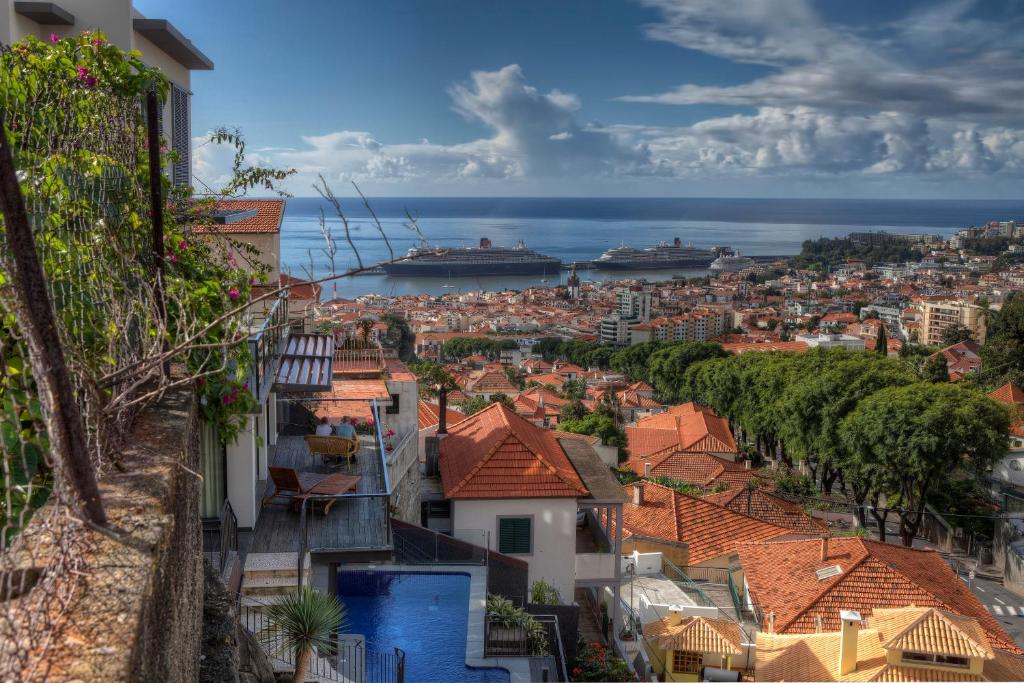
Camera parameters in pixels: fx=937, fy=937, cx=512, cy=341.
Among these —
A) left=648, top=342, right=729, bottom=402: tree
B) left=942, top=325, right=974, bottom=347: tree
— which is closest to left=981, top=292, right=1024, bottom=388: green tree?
left=648, top=342, right=729, bottom=402: tree

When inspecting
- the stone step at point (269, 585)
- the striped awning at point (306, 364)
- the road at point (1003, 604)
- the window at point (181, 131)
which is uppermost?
the window at point (181, 131)

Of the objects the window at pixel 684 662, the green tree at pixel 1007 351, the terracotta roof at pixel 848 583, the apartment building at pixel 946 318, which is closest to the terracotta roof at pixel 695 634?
the window at pixel 684 662

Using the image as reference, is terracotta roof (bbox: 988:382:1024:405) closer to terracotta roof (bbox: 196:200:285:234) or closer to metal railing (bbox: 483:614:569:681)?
terracotta roof (bbox: 196:200:285:234)

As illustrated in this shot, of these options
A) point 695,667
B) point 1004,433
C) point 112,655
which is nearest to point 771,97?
point 1004,433

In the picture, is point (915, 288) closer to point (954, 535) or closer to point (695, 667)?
point (954, 535)

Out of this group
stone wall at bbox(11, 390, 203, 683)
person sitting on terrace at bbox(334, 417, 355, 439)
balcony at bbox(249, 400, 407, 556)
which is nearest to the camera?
stone wall at bbox(11, 390, 203, 683)

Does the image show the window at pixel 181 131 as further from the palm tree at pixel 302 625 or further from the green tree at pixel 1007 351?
the green tree at pixel 1007 351
